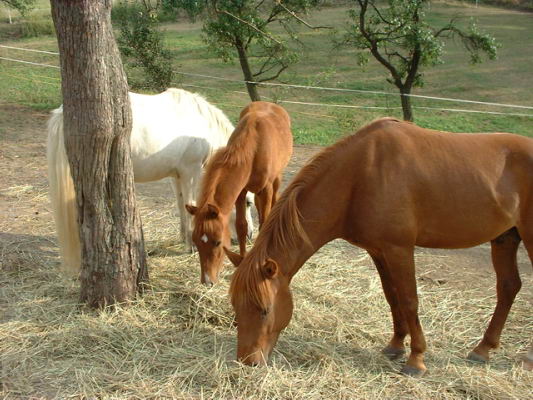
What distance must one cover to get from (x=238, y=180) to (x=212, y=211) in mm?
500

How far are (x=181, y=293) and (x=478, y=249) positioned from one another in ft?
9.64

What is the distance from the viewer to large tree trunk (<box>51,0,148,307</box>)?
3705mm

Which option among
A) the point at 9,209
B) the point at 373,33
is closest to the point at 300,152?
the point at 373,33

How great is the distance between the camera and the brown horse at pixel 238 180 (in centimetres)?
441

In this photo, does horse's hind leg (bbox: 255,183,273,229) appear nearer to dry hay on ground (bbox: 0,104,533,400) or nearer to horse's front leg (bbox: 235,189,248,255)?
horse's front leg (bbox: 235,189,248,255)

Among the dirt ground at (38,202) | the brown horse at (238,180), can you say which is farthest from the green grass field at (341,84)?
the brown horse at (238,180)

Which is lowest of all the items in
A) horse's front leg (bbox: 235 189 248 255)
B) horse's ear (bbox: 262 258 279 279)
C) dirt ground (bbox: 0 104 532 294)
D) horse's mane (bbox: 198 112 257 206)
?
dirt ground (bbox: 0 104 532 294)

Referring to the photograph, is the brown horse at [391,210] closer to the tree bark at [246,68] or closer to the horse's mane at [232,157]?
the horse's mane at [232,157]

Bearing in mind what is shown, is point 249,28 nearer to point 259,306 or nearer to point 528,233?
point 528,233

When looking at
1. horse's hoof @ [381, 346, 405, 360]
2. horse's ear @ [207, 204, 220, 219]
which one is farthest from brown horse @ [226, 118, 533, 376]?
horse's ear @ [207, 204, 220, 219]

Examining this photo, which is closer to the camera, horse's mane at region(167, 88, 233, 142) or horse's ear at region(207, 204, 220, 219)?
horse's ear at region(207, 204, 220, 219)

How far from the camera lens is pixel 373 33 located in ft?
34.8

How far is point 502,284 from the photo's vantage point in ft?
12.4

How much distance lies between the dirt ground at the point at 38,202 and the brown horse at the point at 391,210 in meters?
1.48
